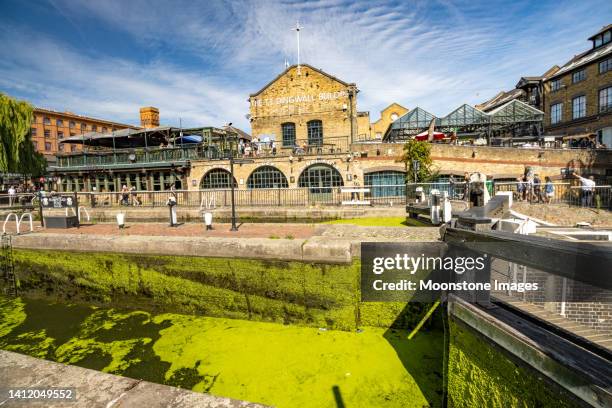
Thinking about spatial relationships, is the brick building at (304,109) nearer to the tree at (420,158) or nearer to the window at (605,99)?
the tree at (420,158)

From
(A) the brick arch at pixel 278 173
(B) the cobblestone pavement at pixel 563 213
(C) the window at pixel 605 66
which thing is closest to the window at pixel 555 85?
(C) the window at pixel 605 66

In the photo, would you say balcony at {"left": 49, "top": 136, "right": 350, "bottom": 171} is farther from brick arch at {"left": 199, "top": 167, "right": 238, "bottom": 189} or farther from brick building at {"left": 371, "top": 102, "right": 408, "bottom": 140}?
brick building at {"left": 371, "top": 102, "right": 408, "bottom": 140}

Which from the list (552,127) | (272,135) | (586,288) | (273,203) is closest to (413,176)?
(273,203)

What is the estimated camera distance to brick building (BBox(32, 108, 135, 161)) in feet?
170

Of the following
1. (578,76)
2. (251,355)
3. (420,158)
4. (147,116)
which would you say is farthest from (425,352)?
(578,76)

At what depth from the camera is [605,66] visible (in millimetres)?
25891

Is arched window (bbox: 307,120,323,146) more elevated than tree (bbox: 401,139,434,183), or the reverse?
arched window (bbox: 307,120,323,146)

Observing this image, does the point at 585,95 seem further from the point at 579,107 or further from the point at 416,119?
the point at 416,119

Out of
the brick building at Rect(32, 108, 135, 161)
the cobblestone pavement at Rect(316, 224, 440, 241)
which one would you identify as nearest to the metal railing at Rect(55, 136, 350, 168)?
the cobblestone pavement at Rect(316, 224, 440, 241)

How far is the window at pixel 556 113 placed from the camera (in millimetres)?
31053

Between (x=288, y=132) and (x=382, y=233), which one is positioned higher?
(x=288, y=132)

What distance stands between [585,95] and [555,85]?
457 cm

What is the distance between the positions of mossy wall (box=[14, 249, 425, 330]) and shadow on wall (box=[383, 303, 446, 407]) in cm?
16

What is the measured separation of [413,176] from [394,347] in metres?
15.5
